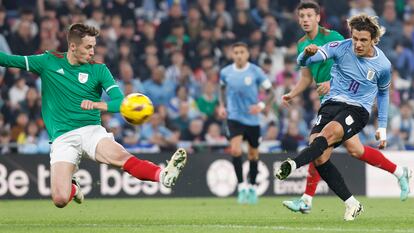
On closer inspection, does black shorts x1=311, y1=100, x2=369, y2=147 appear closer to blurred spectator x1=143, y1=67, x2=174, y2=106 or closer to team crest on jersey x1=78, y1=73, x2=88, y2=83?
team crest on jersey x1=78, y1=73, x2=88, y2=83

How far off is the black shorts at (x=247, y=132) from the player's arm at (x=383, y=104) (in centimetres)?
549

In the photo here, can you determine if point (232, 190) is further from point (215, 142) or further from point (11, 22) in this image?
point (11, 22)

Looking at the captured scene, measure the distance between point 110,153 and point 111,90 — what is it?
65 centimetres

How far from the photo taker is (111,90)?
10.7 metres

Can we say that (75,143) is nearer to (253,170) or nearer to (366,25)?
(366,25)

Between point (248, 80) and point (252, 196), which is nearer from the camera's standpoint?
point (252, 196)

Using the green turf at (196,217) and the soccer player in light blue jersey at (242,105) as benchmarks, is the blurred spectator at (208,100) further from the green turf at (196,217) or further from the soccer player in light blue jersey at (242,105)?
the green turf at (196,217)

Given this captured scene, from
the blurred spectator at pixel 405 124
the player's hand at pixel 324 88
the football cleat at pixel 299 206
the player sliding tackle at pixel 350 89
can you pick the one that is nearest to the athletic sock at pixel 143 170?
the player sliding tackle at pixel 350 89

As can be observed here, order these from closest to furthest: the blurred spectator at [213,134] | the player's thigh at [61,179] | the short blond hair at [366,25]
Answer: the player's thigh at [61,179], the short blond hair at [366,25], the blurred spectator at [213,134]

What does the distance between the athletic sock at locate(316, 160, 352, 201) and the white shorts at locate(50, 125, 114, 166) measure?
7.74 ft

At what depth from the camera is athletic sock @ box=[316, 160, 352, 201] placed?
11.4 m

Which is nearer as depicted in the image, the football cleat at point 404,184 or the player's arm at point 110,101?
the player's arm at point 110,101

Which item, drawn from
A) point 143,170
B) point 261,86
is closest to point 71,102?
point 143,170

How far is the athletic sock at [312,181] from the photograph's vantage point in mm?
12539
